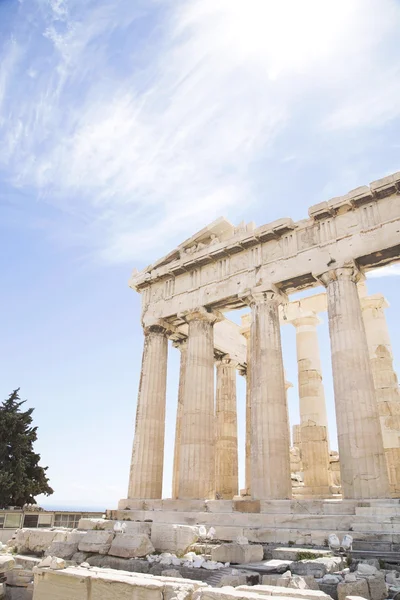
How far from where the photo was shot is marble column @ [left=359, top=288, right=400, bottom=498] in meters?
17.4

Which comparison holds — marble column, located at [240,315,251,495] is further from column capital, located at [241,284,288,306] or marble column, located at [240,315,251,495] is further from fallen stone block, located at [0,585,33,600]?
fallen stone block, located at [0,585,33,600]

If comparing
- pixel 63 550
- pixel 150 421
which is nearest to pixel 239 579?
pixel 63 550

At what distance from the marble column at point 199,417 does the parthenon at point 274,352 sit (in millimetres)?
43

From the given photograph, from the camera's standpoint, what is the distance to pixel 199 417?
18.0 meters

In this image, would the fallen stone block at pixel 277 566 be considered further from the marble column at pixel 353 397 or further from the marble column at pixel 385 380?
the marble column at pixel 385 380

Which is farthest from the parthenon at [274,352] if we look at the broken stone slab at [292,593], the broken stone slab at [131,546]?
the broken stone slab at [292,593]

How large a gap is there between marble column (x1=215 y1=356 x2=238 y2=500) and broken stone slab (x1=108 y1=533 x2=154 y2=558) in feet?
35.6

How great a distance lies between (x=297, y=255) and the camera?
1742 cm

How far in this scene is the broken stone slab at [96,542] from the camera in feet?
35.6

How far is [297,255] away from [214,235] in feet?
16.0

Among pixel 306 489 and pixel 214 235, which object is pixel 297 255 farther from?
pixel 306 489

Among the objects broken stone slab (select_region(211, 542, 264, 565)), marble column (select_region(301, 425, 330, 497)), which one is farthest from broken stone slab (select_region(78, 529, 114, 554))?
marble column (select_region(301, 425, 330, 497))

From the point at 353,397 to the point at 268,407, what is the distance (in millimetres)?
3090

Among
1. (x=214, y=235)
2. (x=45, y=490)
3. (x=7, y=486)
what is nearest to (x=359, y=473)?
(x=214, y=235)
